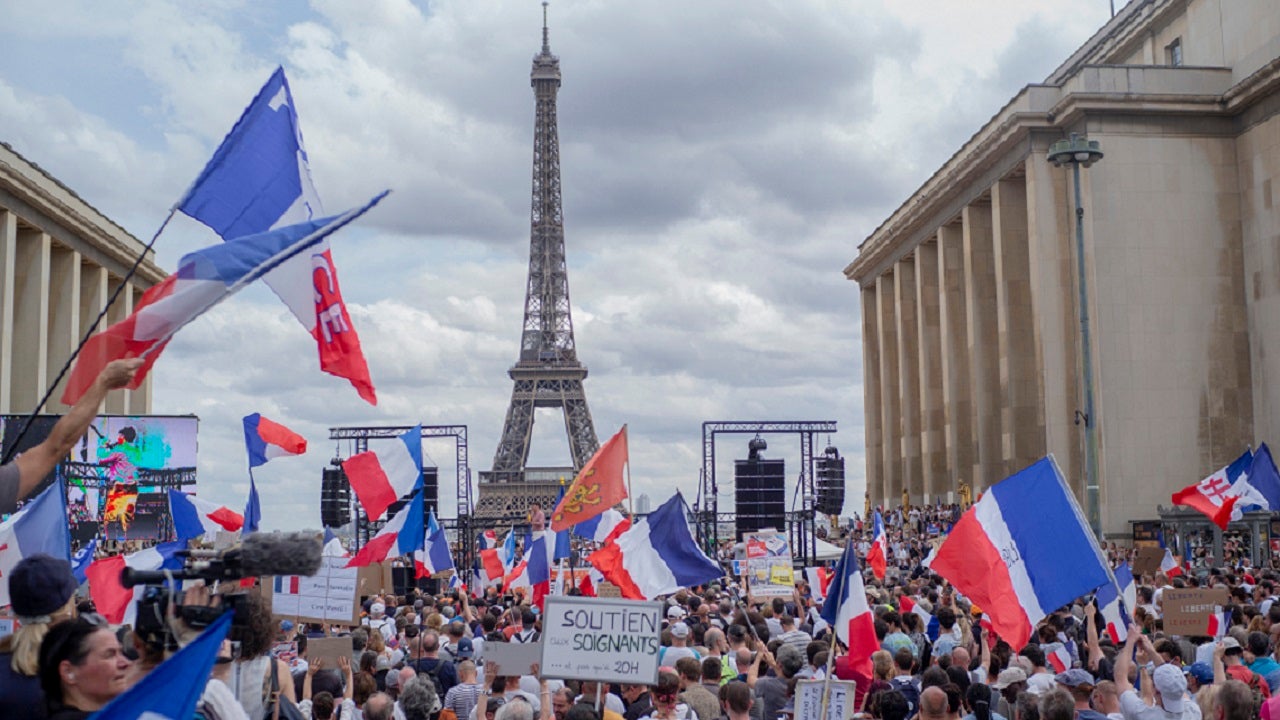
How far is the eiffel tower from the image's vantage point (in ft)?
291

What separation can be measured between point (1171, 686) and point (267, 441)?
11801mm

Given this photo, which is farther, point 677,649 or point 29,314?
point 29,314

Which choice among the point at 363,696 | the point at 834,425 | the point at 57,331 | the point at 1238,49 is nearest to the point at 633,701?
the point at 363,696

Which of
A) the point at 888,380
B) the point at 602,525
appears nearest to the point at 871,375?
the point at 888,380

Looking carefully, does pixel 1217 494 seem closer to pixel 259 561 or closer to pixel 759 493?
pixel 759 493

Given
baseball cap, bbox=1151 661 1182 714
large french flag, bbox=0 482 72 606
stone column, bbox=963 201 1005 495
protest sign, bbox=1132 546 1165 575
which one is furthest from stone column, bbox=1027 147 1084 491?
large french flag, bbox=0 482 72 606

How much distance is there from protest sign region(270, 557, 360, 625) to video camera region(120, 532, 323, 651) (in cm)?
736

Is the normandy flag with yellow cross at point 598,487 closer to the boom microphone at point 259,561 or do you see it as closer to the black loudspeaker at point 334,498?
the boom microphone at point 259,561

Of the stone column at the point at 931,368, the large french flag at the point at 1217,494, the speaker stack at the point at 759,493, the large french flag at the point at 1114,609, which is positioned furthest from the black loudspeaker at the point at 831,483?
the large french flag at the point at 1114,609

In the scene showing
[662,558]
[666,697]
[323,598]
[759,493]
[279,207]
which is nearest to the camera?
[279,207]

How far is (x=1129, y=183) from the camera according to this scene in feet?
142

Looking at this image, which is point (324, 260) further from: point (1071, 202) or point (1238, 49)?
point (1238, 49)

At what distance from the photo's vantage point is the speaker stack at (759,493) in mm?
33125

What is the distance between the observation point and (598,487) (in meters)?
17.0
